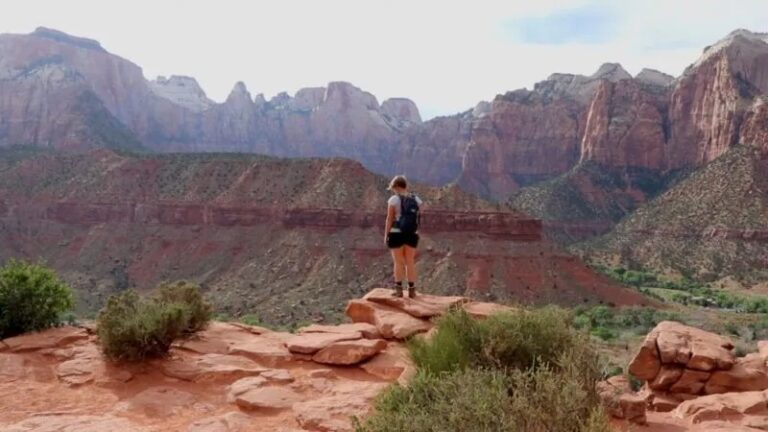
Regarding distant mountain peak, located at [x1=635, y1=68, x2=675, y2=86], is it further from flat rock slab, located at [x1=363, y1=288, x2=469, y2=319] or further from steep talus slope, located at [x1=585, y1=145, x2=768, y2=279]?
flat rock slab, located at [x1=363, y1=288, x2=469, y2=319]

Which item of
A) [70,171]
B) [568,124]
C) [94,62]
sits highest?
[94,62]

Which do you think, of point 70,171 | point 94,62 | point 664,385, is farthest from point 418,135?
point 664,385

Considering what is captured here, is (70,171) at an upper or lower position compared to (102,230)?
upper

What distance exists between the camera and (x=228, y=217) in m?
67.8

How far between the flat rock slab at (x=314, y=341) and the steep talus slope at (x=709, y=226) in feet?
258

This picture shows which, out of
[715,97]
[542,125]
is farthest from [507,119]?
[715,97]

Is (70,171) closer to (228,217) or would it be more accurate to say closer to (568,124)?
(228,217)

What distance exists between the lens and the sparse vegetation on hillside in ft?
17.1

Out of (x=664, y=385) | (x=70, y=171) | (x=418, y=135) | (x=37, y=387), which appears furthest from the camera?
(x=418, y=135)

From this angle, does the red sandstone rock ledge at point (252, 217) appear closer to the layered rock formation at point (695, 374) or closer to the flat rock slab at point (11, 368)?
the layered rock formation at point (695, 374)

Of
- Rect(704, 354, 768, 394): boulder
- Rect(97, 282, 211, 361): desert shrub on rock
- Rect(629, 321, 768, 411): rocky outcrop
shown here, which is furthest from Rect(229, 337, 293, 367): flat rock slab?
Rect(704, 354, 768, 394): boulder

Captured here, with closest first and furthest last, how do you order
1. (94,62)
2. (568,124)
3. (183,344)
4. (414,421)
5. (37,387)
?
(414,421), (37,387), (183,344), (568,124), (94,62)

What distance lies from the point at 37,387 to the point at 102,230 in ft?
217

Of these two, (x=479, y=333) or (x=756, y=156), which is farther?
(x=756, y=156)
